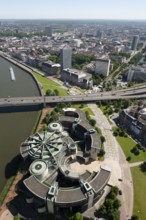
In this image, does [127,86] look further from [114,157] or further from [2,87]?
[2,87]

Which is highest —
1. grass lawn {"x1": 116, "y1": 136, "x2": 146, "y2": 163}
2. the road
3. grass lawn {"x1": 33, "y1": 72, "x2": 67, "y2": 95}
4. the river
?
grass lawn {"x1": 116, "y1": 136, "x2": 146, "y2": 163}

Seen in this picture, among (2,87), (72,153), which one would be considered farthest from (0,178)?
(2,87)

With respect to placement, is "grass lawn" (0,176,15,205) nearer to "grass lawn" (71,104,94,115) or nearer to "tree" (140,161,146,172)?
"tree" (140,161,146,172)

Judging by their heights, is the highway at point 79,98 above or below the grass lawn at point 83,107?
above

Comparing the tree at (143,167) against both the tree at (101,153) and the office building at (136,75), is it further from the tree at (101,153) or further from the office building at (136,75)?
the office building at (136,75)

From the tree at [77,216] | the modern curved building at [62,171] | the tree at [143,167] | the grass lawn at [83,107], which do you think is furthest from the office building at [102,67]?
the tree at [77,216]

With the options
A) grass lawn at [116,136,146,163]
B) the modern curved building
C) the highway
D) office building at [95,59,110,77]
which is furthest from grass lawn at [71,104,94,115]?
office building at [95,59,110,77]
